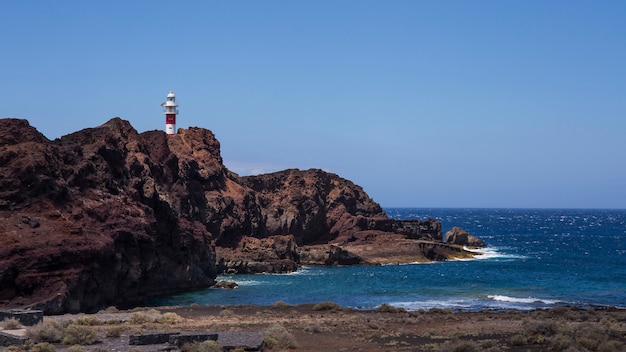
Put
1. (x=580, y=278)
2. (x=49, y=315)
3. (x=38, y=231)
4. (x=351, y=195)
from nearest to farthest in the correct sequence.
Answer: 1. (x=49, y=315)
2. (x=38, y=231)
3. (x=580, y=278)
4. (x=351, y=195)

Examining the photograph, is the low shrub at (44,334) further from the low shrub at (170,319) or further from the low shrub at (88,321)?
the low shrub at (170,319)

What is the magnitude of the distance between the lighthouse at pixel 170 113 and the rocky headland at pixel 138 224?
215 cm

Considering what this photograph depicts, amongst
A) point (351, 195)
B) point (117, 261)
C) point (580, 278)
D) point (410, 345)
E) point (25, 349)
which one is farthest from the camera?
point (351, 195)

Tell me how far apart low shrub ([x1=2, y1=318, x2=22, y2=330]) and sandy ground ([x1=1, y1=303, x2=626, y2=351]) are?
3.10 m

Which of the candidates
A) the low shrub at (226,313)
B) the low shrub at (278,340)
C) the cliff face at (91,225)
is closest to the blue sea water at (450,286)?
the cliff face at (91,225)

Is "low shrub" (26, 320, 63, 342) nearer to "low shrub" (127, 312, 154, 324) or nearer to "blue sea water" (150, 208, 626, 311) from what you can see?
"low shrub" (127, 312, 154, 324)

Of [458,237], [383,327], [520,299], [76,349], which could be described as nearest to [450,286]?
[520,299]

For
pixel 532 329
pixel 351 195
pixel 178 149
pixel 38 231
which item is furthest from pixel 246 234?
pixel 532 329

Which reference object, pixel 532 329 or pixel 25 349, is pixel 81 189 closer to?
pixel 25 349

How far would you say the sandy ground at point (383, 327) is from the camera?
29.1 m

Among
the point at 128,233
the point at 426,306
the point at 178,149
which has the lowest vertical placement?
the point at 426,306

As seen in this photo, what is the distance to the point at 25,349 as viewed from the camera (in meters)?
26.0

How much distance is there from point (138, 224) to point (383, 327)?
2198cm

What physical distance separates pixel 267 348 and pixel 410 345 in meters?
6.05
